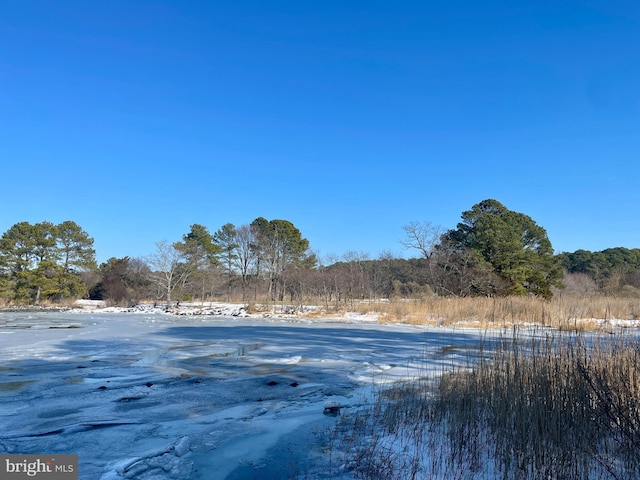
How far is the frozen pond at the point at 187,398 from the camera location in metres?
3.23

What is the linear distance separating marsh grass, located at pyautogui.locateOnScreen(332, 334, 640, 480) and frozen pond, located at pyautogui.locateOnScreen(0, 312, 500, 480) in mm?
579

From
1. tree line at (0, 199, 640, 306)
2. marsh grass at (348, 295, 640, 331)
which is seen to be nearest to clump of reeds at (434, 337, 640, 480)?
marsh grass at (348, 295, 640, 331)

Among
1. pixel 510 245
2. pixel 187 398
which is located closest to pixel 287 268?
pixel 510 245

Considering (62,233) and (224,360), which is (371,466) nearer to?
(224,360)

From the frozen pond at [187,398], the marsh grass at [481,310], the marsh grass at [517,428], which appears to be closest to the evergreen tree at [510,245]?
the marsh grass at [481,310]

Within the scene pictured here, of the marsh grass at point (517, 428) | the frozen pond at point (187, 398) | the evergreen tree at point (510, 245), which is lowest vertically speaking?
the frozen pond at point (187, 398)

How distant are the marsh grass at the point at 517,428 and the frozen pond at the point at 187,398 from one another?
0.58m

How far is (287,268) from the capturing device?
145 ft

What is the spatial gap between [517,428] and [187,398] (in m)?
3.55

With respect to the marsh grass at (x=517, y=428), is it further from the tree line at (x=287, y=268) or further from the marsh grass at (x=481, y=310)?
the tree line at (x=287, y=268)

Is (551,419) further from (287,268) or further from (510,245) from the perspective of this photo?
(287,268)

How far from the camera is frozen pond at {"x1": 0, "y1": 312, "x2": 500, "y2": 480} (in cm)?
323

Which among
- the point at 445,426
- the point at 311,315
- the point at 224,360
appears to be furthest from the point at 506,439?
the point at 311,315

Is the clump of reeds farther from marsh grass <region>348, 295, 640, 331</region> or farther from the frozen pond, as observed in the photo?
marsh grass <region>348, 295, 640, 331</region>
